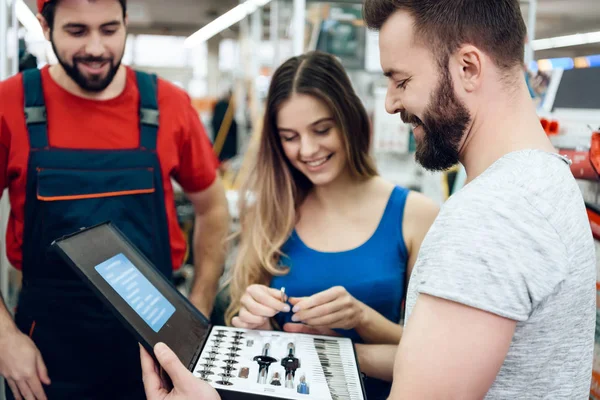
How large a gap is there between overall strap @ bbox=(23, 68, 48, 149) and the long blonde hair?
62 centimetres

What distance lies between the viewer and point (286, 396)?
0.90 metres

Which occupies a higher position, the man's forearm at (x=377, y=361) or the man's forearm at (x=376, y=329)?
the man's forearm at (x=376, y=329)

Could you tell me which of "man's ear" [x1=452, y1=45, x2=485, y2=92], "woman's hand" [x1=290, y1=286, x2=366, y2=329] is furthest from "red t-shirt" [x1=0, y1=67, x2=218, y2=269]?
"man's ear" [x1=452, y1=45, x2=485, y2=92]

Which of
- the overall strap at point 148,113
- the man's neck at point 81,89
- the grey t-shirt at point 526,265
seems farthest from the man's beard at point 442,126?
the man's neck at point 81,89

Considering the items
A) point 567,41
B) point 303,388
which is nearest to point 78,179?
point 303,388

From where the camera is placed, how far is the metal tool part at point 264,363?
980 millimetres

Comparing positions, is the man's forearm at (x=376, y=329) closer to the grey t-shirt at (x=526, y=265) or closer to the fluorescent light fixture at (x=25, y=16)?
the grey t-shirt at (x=526, y=265)

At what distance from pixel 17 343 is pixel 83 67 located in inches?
30.4

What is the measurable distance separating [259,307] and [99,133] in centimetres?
73

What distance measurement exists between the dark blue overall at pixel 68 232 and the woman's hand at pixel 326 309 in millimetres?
562

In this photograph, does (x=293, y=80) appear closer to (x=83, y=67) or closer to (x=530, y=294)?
(x=83, y=67)

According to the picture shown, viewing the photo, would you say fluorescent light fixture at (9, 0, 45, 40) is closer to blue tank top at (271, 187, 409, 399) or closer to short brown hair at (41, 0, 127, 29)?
short brown hair at (41, 0, 127, 29)

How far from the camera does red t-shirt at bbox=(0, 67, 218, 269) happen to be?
1.52 metres

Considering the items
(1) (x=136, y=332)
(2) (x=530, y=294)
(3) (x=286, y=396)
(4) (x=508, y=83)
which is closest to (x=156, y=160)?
(1) (x=136, y=332)
